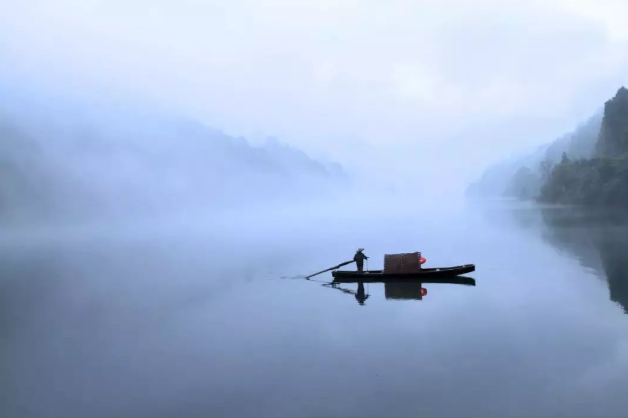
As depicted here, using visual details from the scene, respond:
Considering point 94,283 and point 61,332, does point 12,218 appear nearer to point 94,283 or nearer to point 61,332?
point 94,283

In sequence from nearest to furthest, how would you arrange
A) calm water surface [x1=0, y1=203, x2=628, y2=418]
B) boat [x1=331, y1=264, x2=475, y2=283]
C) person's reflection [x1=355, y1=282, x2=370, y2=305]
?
calm water surface [x1=0, y1=203, x2=628, y2=418] < person's reflection [x1=355, y1=282, x2=370, y2=305] < boat [x1=331, y1=264, x2=475, y2=283]

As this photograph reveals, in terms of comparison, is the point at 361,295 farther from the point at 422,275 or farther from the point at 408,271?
the point at 422,275

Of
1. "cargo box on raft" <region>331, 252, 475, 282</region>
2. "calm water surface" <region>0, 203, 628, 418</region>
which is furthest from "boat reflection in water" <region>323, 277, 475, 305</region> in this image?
"calm water surface" <region>0, 203, 628, 418</region>

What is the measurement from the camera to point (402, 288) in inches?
1307

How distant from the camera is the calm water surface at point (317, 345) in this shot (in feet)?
51.1

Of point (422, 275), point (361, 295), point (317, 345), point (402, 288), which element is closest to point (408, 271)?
point (422, 275)

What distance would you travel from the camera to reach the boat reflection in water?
30.9 meters

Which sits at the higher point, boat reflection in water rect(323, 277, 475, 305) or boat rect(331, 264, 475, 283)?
boat rect(331, 264, 475, 283)

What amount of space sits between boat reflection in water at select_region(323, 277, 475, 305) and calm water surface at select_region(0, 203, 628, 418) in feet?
1.59

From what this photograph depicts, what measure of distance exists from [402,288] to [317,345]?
13.2 meters

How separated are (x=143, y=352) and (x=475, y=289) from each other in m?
21.7

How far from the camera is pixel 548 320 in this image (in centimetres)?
2325

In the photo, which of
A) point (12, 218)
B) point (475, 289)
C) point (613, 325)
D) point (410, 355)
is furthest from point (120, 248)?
point (12, 218)

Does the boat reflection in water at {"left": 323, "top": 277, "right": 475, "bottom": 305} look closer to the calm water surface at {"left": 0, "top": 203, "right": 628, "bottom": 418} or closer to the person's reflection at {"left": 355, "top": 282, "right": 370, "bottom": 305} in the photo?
the person's reflection at {"left": 355, "top": 282, "right": 370, "bottom": 305}
